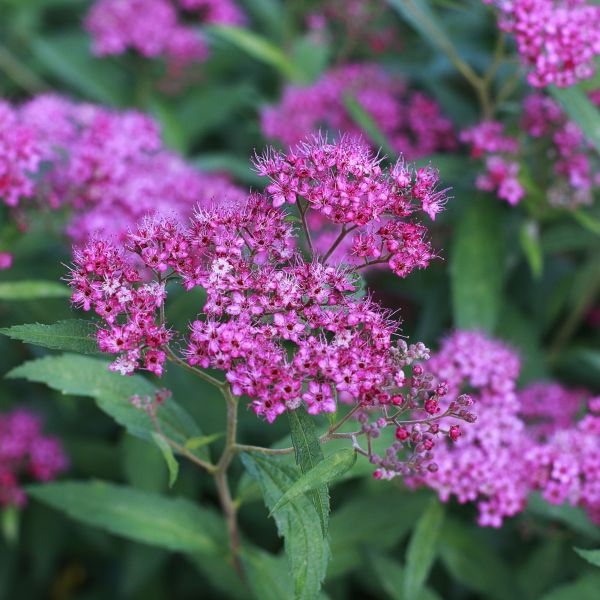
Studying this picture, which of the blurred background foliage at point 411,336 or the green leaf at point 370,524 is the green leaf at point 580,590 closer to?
the blurred background foliage at point 411,336

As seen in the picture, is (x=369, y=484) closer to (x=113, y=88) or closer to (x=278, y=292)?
(x=278, y=292)

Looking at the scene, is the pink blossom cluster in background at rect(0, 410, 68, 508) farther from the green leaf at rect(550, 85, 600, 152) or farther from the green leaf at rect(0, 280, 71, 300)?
the green leaf at rect(550, 85, 600, 152)

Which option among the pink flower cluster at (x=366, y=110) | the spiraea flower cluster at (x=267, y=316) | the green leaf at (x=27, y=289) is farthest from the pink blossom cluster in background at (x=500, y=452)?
the green leaf at (x=27, y=289)

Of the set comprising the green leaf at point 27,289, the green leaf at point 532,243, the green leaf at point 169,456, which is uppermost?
the green leaf at point 532,243

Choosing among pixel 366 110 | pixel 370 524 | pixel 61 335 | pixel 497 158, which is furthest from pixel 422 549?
pixel 366 110

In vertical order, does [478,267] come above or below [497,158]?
below

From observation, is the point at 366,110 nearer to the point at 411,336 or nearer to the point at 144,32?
the point at 411,336
